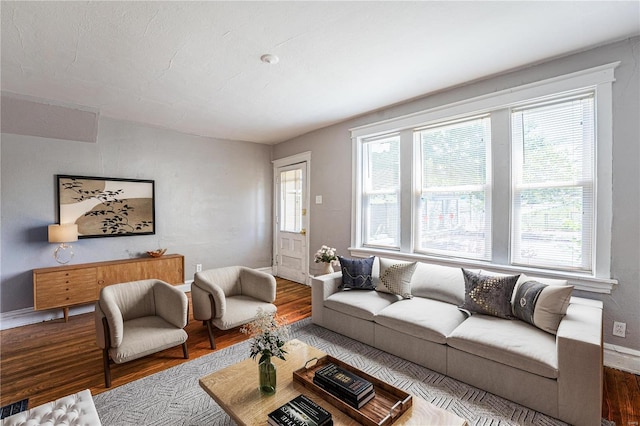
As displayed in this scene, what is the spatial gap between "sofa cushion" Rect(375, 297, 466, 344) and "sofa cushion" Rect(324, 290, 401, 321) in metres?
0.10

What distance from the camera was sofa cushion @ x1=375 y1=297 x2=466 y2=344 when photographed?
2.41 m

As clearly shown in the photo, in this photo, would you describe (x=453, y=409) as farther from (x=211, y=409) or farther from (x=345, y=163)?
(x=345, y=163)

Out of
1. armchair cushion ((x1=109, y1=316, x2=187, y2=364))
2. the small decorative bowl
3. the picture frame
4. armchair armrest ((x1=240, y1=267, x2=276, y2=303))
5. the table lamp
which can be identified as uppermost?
the picture frame

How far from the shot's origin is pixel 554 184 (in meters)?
2.73

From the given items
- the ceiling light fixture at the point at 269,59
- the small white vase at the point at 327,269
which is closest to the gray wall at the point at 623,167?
the ceiling light fixture at the point at 269,59

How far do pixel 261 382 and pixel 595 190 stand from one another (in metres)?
3.09

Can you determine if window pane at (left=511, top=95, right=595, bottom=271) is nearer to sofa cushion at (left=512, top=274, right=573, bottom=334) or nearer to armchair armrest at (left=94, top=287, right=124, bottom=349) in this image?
sofa cushion at (left=512, top=274, right=573, bottom=334)

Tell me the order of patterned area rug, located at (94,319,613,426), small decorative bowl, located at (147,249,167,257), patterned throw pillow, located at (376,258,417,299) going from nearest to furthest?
patterned area rug, located at (94,319,613,426) → patterned throw pillow, located at (376,258,417,299) → small decorative bowl, located at (147,249,167,257)

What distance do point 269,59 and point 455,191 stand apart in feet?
8.11

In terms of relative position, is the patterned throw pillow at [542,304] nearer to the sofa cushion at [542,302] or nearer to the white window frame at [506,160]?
the sofa cushion at [542,302]

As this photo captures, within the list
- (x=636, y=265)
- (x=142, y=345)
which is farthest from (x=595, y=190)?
(x=142, y=345)

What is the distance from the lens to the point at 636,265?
91.8 inches

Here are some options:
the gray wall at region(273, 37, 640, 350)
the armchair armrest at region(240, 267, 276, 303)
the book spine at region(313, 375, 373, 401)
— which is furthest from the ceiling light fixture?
the book spine at region(313, 375, 373, 401)

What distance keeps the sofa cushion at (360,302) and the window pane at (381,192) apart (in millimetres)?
1010
